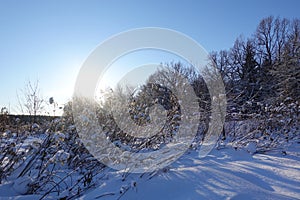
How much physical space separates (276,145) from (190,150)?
181 centimetres

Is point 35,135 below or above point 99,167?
above

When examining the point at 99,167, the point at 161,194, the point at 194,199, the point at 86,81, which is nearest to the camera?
the point at 194,199

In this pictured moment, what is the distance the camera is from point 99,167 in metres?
3.13

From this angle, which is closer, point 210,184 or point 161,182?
point 210,184

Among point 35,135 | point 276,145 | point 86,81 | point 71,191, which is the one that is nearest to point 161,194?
point 71,191

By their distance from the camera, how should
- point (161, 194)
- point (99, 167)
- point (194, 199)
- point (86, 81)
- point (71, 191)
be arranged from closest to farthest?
point (194, 199) → point (161, 194) → point (71, 191) → point (99, 167) → point (86, 81)

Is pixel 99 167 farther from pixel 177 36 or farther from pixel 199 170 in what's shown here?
pixel 177 36

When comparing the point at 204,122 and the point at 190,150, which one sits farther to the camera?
the point at 204,122

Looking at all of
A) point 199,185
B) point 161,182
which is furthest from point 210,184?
point 161,182

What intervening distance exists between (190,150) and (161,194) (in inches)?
97.8

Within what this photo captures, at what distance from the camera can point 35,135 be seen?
3928mm

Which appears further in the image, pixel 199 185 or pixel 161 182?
pixel 161 182

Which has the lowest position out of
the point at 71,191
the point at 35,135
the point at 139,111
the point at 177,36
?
the point at 71,191

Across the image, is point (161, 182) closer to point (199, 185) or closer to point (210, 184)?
point (199, 185)
